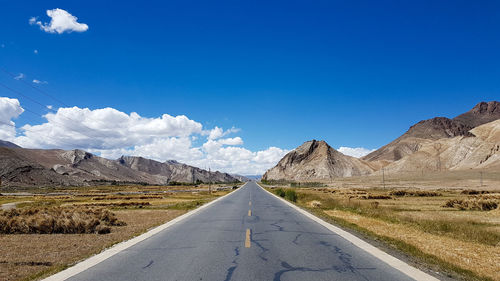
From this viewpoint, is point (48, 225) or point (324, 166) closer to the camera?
point (48, 225)

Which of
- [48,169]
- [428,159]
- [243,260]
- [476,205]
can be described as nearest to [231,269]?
[243,260]

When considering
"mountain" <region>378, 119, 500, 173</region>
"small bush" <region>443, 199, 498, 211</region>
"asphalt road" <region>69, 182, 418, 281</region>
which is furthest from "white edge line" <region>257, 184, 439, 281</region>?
"mountain" <region>378, 119, 500, 173</region>

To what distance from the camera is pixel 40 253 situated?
9.39 metres

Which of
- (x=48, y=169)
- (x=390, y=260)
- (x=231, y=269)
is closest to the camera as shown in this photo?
(x=231, y=269)

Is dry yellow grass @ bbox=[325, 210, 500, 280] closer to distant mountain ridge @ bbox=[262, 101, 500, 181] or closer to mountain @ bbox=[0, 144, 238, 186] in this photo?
mountain @ bbox=[0, 144, 238, 186]

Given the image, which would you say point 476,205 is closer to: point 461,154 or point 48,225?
point 48,225

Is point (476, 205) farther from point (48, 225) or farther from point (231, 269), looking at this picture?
point (48, 225)

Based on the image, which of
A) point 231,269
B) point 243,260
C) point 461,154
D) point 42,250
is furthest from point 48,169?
A: point 461,154

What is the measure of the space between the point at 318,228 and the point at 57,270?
9.43m

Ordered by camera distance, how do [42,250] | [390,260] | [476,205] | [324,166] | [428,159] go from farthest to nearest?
[324,166] → [428,159] → [476,205] → [42,250] → [390,260]

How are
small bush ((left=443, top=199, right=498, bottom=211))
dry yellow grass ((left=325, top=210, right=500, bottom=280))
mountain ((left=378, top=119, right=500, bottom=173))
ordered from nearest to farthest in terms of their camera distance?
dry yellow grass ((left=325, top=210, right=500, bottom=280)) → small bush ((left=443, top=199, right=498, bottom=211)) → mountain ((left=378, top=119, right=500, bottom=173))

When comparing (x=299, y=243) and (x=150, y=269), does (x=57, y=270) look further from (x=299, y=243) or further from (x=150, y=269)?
(x=299, y=243)

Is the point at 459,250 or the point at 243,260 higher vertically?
the point at 243,260

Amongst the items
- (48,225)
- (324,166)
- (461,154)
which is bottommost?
(48,225)
